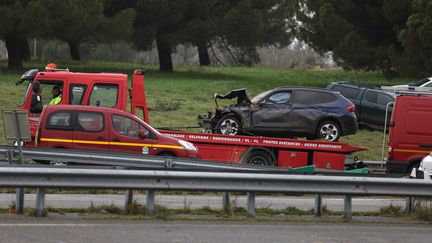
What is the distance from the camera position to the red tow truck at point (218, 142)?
19.5m

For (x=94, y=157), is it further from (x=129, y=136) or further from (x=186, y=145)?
(x=186, y=145)

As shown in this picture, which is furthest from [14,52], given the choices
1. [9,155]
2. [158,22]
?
[9,155]

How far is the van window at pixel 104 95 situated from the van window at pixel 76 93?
235 mm

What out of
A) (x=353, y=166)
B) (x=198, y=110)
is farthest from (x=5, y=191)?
(x=198, y=110)

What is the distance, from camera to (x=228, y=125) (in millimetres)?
21969

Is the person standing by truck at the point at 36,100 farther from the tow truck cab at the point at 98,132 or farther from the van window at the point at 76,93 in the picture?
the tow truck cab at the point at 98,132

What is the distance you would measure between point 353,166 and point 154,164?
5975 millimetres

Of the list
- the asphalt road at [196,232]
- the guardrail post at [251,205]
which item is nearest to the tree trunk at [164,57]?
the guardrail post at [251,205]

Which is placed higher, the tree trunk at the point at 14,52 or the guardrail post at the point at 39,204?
the tree trunk at the point at 14,52

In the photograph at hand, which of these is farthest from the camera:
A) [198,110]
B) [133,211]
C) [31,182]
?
[198,110]

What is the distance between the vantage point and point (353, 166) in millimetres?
20125

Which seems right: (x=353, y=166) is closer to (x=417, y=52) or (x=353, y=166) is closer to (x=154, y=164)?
(x=154, y=164)

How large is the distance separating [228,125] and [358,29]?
17266 millimetres

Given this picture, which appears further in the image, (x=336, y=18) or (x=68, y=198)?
(x=336, y=18)
